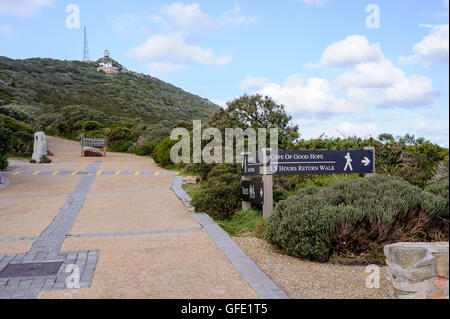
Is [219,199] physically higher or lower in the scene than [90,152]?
lower

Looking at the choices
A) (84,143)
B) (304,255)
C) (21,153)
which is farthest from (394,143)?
(21,153)

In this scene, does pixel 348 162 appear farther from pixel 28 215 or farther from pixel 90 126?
pixel 90 126

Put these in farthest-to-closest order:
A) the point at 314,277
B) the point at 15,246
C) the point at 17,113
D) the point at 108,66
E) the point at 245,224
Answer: the point at 108,66 < the point at 17,113 < the point at 245,224 < the point at 15,246 < the point at 314,277

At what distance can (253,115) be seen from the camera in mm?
19359

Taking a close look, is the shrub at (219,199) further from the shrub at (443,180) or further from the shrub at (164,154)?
the shrub at (164,154)

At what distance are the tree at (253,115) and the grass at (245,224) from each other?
32.5ft

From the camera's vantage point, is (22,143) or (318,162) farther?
(22,143)

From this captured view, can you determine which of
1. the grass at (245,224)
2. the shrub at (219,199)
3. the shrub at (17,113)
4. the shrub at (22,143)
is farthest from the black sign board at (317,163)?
the shrub at (17,113)

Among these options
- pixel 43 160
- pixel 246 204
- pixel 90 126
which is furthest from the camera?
pixel 90 126

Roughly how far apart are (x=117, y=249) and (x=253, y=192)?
126 inches

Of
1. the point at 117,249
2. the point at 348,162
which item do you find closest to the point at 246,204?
the point at 348,162

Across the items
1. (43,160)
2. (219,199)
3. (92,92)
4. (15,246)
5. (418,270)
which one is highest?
(92,92)

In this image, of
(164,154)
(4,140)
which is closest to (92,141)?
(164,154)

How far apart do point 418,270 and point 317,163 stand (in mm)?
4135
